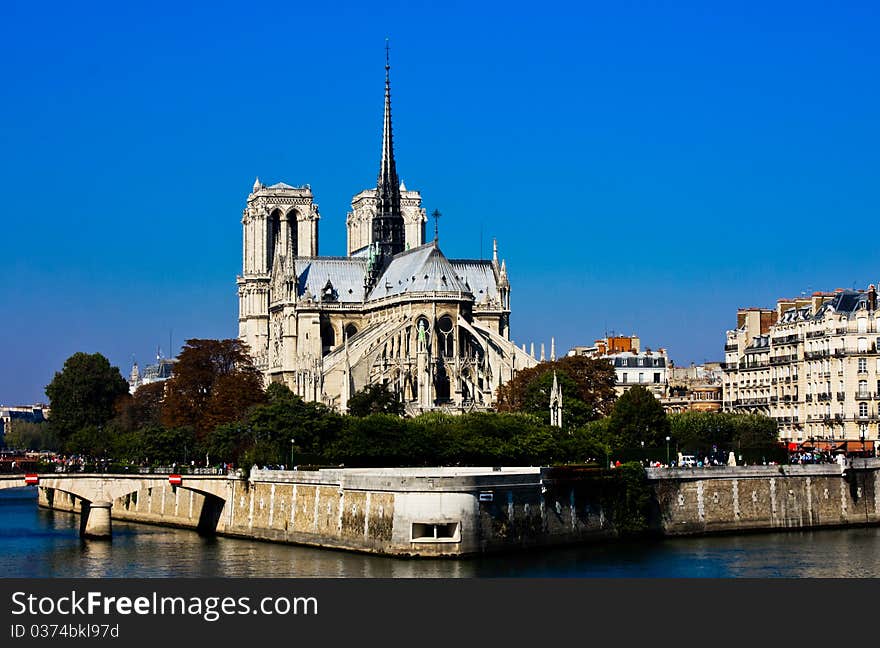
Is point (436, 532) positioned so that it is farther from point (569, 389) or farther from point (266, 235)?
point (266, 235)

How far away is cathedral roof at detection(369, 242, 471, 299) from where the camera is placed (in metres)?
115

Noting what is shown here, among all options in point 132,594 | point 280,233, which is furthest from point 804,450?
point 280,233

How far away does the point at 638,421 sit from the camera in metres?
83.9

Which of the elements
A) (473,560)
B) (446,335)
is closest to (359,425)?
(473,560)

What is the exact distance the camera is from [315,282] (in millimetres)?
126562

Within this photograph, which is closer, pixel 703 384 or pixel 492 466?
pixel 492 466

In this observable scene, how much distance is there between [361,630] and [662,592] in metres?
11.3

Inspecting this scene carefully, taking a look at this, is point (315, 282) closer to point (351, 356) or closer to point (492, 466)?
point (351, 356)

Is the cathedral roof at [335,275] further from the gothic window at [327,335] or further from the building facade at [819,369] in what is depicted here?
the building facade at [819,369]

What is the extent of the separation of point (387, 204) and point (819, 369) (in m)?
42.1

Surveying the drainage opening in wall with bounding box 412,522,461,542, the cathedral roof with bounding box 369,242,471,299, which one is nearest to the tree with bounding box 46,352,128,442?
the cathedral roof with bounding box 369,242,471,299

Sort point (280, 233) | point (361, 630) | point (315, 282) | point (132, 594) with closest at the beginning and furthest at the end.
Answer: point (361, 630), point (132, 594), point (315, 282), point (280, 233)

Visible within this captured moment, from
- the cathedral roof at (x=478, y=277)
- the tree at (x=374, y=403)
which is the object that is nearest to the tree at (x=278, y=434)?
the tree at (x=374, y=403)

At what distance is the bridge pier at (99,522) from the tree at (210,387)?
23.5 metres
